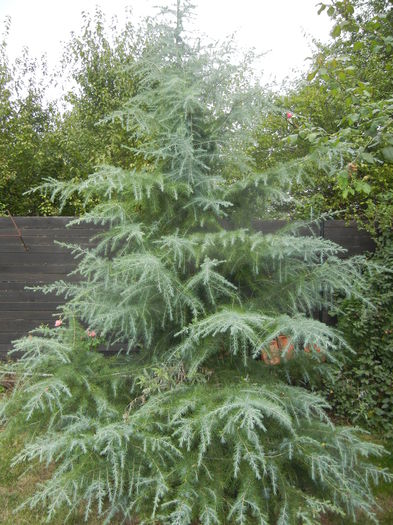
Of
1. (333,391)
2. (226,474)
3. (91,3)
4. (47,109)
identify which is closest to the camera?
(226,474)

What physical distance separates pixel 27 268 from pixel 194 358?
3133 millimetres

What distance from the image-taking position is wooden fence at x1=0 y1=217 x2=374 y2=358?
5.11 meters

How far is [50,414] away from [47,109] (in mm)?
8504

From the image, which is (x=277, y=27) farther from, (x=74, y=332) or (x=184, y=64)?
(x=74, y=332)

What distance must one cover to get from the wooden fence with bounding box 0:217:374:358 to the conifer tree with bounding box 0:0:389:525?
2.13 m

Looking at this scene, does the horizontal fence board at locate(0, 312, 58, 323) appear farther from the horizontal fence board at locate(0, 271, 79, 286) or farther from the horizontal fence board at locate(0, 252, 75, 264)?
the horizontal fence board at locate(0, 252, 75, 264)

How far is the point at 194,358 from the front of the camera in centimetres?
275

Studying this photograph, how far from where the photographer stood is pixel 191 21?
124 inches

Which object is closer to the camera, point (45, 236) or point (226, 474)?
point (226, 474)

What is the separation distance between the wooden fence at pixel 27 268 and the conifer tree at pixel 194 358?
2128mm

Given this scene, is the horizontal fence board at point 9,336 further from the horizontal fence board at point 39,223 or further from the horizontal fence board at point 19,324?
the horizontal fence board at point 39,223

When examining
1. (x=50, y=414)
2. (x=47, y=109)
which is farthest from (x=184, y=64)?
(x=47, y=109)

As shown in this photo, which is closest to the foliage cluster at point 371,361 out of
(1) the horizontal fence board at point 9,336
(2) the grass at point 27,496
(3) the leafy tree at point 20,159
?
(2) the grass at point 27,496

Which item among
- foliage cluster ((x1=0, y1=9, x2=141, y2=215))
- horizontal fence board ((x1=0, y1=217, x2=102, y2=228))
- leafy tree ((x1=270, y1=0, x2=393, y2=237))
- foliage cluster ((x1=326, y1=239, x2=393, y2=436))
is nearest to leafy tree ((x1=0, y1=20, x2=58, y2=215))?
foliage cluster ((x1=0, y1=9, x2=141, y2=215))
